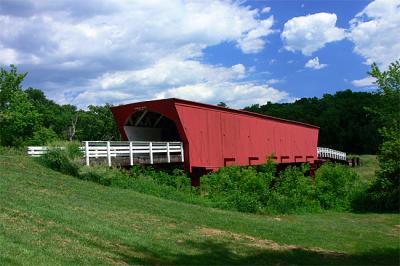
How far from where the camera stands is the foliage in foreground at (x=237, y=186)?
1886 cm

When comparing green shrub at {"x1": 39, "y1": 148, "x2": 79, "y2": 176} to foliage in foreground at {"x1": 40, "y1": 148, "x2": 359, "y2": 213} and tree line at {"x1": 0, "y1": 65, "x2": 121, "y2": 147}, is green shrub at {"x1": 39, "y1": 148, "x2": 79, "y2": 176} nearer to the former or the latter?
foliage in foreground at {"x1": 40, "y1": 148, "x2": 359, "y2": 213}

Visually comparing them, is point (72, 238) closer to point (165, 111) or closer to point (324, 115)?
point (165, 111)

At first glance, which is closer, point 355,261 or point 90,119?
point 355,261

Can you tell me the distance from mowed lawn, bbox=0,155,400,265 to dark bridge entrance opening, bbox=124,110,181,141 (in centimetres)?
1148

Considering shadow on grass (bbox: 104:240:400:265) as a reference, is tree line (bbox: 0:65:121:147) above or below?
above

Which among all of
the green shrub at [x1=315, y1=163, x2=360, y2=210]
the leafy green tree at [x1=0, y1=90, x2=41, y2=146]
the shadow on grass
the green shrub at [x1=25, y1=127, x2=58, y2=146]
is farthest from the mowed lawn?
the green shrub at [x1=25, y1=127, x2=58, y2=146]

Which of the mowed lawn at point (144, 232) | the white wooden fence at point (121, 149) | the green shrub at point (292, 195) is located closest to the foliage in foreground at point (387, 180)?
the green shrub at point (292, 195)

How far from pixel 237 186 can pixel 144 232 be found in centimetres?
1118

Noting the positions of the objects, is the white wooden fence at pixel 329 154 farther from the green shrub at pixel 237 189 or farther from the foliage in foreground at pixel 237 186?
the green shrub at pixel 237 189

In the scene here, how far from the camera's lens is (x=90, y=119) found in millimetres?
68250

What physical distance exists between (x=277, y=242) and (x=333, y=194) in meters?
13.0

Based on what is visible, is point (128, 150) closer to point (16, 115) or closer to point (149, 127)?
point (149, 127)

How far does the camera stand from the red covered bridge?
25.3 meters

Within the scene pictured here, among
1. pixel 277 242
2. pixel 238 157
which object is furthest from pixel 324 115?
pixel 277 242
